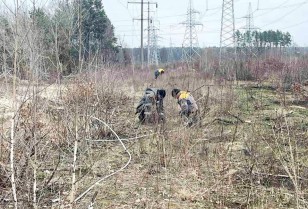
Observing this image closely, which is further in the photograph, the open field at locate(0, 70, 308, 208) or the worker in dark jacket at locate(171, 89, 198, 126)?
the worker in dark jacket at locate(171, 89, 198, 126)

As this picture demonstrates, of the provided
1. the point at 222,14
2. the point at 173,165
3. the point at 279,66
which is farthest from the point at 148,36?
the point at 173,165

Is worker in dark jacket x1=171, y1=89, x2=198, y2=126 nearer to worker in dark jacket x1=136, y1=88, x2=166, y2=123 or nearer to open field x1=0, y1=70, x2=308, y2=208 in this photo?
open field x1=0, y1=70, x2=308, y2=208

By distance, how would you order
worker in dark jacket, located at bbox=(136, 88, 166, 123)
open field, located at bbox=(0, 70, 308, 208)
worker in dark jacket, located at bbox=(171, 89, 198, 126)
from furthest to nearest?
worker in dark jacket, located at bbox=(136, 88, 166, 123)
worker in dark jacket, located at bbox=(171, 89, 198, 126)
open field, located at bbox=(0, 70, 308, 208)

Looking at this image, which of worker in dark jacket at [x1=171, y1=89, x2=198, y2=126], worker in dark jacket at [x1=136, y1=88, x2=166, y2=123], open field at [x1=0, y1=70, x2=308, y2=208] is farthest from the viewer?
worker in dark jacket at [x1=136, y1=88, x2=166, y2=123]

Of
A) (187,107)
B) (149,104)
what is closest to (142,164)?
(187,107)

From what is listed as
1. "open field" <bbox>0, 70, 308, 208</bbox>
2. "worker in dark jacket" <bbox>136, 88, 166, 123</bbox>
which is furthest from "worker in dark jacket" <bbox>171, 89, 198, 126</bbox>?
"worker in dark jacket" <bbox>136, 88, 166, 123</bbox>

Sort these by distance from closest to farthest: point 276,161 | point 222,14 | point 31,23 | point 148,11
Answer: point 31,23 < point 276,161 < point 222,14 < point 148,11

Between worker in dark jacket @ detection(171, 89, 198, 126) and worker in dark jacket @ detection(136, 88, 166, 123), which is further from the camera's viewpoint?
worker in dark jacket @ detection(136, 88, 166, 123)

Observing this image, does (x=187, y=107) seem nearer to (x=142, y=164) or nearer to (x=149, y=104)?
(x=149, y=104)

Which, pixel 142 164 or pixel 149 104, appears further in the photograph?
pixel 149 104

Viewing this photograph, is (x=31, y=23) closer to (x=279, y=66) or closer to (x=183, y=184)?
(x=183, y=184)

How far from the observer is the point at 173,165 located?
468cm

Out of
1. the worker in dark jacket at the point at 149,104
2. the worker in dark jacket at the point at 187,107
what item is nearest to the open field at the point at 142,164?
the worker in dark jacket at the point at 187,107

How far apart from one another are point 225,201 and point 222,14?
70.7 feet
